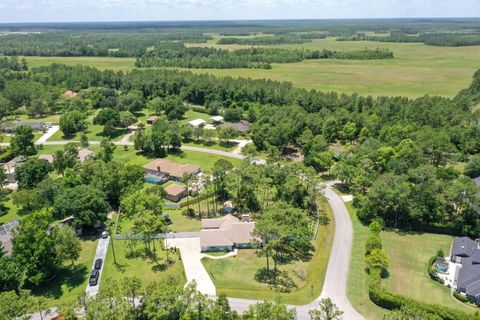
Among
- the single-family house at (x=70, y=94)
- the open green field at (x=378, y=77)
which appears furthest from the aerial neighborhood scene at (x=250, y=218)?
the open green field at (x=378, y=77)

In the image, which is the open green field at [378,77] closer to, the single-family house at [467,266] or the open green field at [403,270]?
the open green field at [403,270]

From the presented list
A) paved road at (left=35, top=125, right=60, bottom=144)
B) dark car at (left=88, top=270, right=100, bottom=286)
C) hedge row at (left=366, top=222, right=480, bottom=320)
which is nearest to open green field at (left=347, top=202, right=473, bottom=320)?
hedge row at (left=366, top=222, right=480, bottom=320)

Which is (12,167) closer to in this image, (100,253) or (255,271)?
(100,253)

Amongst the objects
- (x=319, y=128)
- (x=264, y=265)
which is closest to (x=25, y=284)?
(x=264, y=265)

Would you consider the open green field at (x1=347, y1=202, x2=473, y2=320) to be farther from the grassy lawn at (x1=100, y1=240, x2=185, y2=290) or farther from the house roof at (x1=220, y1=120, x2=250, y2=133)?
the house roof at (x1=220, y1=120, x2=250, y2=133)

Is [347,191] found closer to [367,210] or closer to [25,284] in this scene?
[367,210]

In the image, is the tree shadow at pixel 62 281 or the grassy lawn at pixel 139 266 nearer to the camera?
the tree shadow at pixel 62 281

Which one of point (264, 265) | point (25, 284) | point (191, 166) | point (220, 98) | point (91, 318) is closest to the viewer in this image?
point (91, 318)
